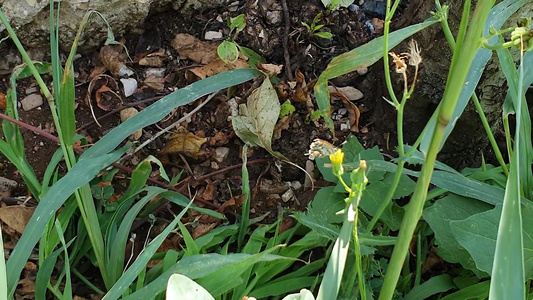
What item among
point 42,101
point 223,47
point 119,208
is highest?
point 223,47

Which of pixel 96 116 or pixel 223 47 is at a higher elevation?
pixel 223 47

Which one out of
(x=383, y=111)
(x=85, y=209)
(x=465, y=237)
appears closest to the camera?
(x=465, y=237)

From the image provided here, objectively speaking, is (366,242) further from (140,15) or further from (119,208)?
(140,15)

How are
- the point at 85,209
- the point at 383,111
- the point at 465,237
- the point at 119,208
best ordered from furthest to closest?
the point at 383,111
the point at 119,208
the point at 85,209
the point at 465,237

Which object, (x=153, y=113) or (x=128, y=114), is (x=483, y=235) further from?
(x=128, y=114)

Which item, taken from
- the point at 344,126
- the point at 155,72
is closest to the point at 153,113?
the point at 155,72

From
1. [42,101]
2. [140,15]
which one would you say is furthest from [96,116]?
Result: [140,15]
